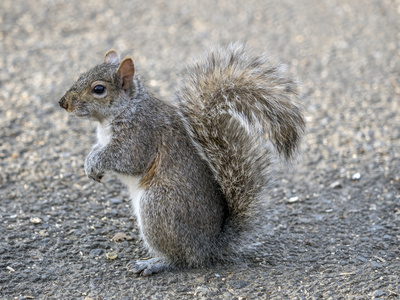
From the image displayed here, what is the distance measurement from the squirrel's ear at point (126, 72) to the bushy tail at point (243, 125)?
28 cm

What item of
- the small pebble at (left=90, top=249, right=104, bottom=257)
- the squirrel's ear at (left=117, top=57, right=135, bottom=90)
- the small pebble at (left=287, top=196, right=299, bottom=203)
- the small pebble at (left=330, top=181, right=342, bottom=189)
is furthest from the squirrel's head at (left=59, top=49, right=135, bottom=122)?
the small pebble at (left=330, top=181, right=342, bottom=189)

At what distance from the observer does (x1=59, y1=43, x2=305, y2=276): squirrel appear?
2.33 m

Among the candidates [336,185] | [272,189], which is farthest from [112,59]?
[336,185]

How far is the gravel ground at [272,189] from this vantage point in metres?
2.35

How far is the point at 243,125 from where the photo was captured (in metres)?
2.28

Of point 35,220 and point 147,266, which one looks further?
point 35,220

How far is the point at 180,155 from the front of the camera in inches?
94.7

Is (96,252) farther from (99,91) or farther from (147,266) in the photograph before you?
(99,91)

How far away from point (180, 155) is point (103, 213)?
72cm

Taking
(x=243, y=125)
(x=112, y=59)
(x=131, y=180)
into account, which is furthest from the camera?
(x=112, y=59)

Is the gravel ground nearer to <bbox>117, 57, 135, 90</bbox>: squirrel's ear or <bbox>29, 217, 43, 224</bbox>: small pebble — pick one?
<bbox>29, 217, 43, 224</bbox>: small pebble

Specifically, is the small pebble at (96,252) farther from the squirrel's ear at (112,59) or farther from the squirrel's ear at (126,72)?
the squirrel's ear at (112,59)

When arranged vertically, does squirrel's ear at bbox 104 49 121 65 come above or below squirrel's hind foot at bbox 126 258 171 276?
above

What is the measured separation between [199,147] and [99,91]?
53cm
